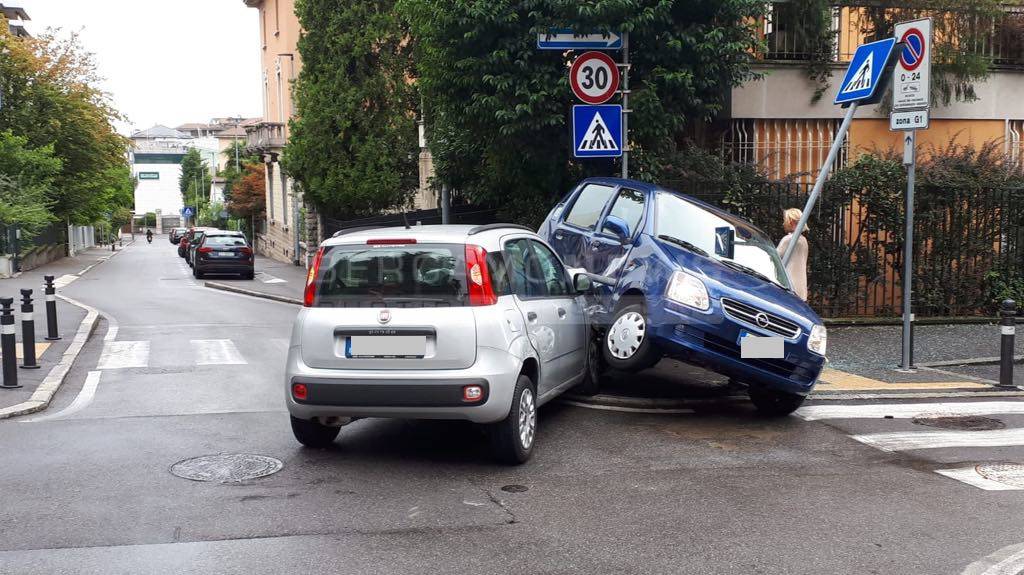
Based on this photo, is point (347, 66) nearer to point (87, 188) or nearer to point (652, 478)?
point (87, 188)

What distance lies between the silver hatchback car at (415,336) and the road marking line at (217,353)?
514 cm

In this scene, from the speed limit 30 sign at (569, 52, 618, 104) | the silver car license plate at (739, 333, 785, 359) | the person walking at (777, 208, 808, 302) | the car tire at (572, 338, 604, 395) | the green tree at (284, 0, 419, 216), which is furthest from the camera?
the green tree at (284, 0, 419, 216)

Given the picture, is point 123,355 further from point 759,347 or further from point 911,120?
point 911,120

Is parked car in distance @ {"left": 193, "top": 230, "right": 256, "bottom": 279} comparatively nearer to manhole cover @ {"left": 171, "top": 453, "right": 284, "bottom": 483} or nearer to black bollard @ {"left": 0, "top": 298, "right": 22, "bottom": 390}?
black bollard @ {"left": 0, "top": 298, "right": 22, "bottom": 390}

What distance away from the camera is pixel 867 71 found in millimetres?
10203

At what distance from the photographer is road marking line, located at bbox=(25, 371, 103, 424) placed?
8367 mm

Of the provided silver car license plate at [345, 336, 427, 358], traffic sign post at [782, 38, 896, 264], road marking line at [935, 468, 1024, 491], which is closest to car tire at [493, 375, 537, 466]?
silver car license plate at [345, 336, 427, 358]

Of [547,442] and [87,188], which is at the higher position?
[87,188]

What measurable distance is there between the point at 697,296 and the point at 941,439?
2.25 metres

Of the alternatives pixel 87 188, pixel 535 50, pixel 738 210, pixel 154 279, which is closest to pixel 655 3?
pixel 535 50

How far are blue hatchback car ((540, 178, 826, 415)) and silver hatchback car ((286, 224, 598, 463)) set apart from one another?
160 cm

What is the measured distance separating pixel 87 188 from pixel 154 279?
35.6 ft

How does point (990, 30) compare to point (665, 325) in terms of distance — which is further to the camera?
point (990, 30)

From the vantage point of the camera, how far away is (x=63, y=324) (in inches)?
591
